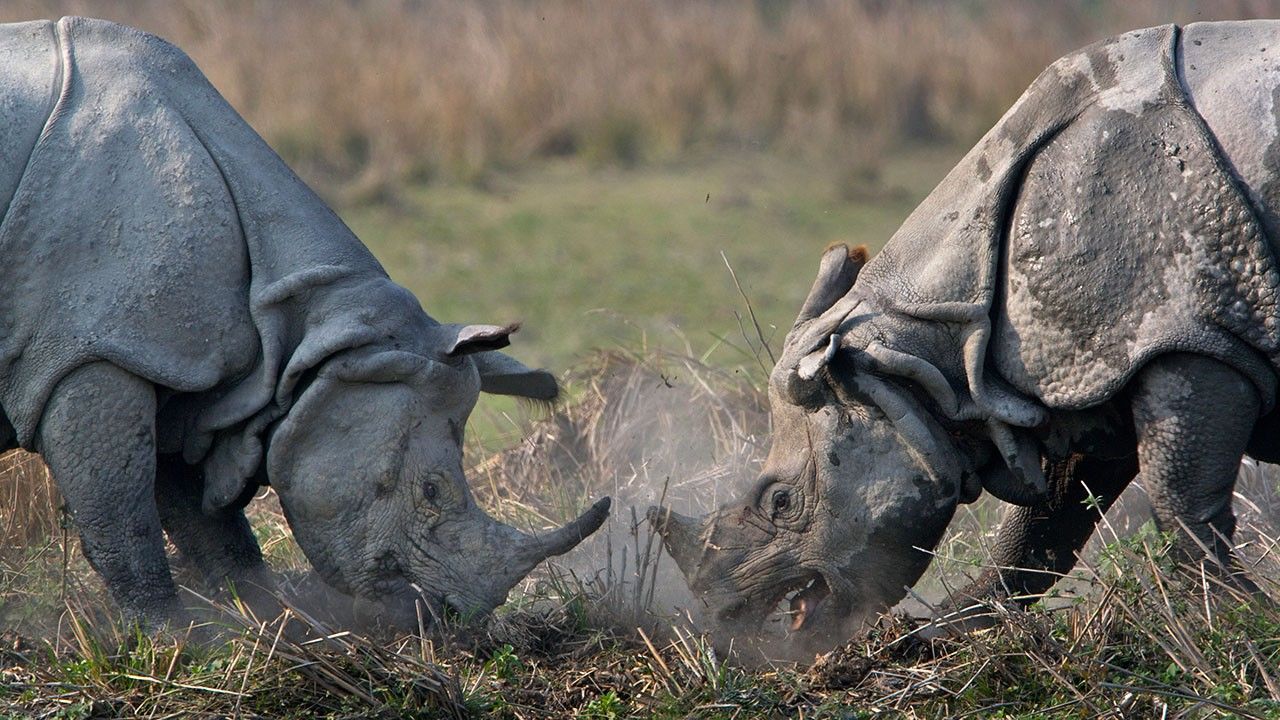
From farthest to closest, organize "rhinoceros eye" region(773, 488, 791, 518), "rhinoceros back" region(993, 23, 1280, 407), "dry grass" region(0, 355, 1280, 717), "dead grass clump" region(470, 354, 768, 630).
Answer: "dead grass clump" region(470, 354, 768, 630), "rhinoceros eye" region(773, 488, 791, 518), "rhinoceros back" region(993, 23, 1280, 407), "dry grass" region(0, 355, 1280, 717)

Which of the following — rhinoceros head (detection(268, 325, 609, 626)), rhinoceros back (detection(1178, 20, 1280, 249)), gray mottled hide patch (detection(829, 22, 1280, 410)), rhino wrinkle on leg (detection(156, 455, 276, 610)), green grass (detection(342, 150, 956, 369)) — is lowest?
green grass (detection(342, 150, 956, 369))

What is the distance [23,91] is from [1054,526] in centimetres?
359

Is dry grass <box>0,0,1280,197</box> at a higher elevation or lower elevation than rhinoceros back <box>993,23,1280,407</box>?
lower

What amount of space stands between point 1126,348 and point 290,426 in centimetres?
249

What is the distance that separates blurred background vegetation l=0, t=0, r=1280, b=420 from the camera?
13.7 m

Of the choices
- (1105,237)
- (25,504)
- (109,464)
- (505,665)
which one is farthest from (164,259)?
(1105,237)

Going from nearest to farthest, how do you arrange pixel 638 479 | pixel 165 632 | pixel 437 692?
pixel 437 692
pixel 165 632
pixel 638 479

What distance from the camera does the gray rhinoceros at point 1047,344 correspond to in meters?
5.21

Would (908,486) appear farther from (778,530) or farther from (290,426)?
(290,426)

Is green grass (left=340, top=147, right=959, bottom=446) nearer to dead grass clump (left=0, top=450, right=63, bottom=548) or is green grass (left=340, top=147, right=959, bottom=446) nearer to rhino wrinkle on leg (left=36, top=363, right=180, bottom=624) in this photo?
dead grass clump (left=0, top=450, right=63, bottom=548)

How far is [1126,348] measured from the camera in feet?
17.2

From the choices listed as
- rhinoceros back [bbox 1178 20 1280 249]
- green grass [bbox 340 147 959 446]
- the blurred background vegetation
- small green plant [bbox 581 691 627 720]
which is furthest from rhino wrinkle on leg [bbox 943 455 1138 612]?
the blurred background vegetation

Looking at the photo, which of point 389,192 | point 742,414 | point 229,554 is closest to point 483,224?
point 389,192

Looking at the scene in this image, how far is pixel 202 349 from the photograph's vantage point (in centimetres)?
560
